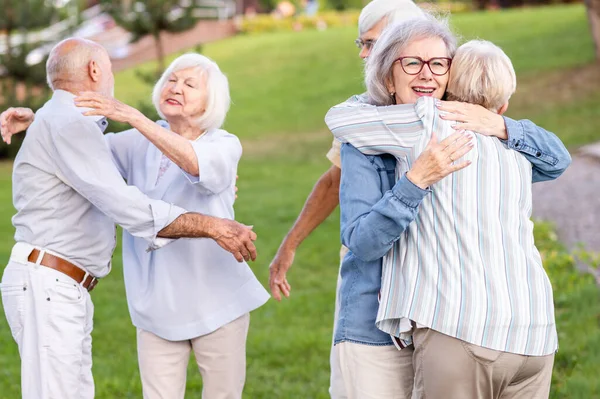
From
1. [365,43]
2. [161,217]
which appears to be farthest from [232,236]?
[365,43]

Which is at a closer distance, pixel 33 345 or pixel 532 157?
pixel 532 157

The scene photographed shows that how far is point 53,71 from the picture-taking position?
406 cm

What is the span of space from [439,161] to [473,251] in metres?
0.30

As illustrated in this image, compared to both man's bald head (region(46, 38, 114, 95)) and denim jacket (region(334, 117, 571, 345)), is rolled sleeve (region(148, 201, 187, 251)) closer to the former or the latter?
man's bald head (region(46, 38, 114, 95))

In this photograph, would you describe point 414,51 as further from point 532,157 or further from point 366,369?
point 366,369

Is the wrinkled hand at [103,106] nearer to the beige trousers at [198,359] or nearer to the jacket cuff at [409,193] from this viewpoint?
the beige trousers at [198,359]

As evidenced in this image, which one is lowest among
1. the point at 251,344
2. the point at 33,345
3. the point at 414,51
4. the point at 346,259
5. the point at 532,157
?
the point at 251,344

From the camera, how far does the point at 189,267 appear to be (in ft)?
13.6

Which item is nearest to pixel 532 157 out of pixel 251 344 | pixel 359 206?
pixel 359 206

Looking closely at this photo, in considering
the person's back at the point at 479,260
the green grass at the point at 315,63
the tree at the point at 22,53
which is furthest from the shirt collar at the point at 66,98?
the tree at the point at 22,53

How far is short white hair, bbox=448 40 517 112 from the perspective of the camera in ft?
10.1

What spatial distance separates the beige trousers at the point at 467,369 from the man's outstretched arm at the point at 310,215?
1.44 meters

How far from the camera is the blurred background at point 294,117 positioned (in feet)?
22.1

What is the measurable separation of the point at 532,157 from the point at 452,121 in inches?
12.7
